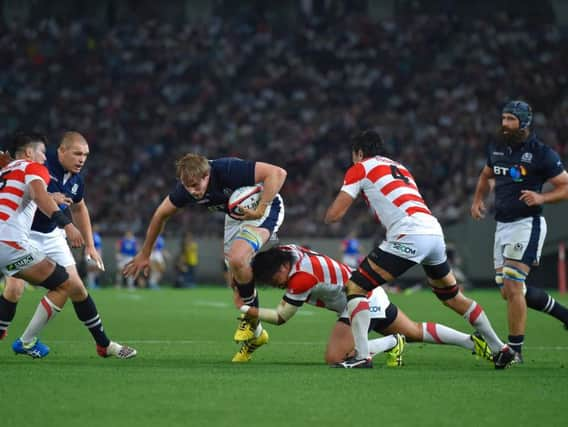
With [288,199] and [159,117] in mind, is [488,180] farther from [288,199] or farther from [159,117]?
[159,117]

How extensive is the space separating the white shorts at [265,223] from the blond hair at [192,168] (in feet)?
2.82

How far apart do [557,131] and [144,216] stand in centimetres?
1292

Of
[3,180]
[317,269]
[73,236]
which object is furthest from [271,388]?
[3,180]

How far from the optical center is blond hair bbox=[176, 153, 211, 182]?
8992 mm

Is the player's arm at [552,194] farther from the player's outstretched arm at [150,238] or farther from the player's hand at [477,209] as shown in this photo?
the player's outstretched arm at [150,238]

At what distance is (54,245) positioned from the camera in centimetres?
988

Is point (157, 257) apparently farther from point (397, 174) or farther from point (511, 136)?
point (397, 174)

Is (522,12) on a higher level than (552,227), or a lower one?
higher

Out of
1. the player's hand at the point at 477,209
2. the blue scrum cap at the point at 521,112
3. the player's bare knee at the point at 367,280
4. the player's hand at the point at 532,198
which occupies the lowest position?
the player's bare knee at the point at 367,280

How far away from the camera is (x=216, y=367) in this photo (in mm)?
8742

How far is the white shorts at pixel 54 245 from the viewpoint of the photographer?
32.1 feet

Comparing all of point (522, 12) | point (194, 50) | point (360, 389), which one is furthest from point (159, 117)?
point (360, 389)

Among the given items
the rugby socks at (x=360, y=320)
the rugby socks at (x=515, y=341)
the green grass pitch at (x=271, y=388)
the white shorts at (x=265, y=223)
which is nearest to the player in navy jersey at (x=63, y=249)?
the green grass pitch at (x=271, y=388)

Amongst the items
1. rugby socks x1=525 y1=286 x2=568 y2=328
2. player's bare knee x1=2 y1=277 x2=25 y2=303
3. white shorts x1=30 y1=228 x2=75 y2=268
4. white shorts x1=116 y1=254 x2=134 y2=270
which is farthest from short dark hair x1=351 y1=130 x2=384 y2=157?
white shorts x1=116 y1=254 x2=134 y2=270
